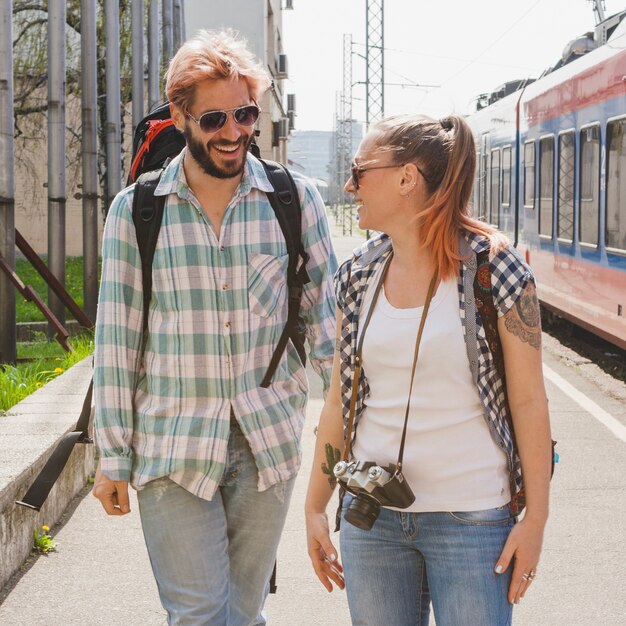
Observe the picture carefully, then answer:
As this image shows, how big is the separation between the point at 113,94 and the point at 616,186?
6.09 metres

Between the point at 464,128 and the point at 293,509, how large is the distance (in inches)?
161

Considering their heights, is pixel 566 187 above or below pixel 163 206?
above

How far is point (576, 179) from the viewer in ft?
41.5

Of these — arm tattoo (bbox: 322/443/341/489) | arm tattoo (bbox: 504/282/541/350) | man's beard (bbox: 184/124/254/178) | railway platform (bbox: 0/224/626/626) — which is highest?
man's beard (bbox: 184/124/254/178)

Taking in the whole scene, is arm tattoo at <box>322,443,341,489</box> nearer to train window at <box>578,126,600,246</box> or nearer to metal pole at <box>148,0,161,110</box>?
train window at <box>578,126,600,246</box>

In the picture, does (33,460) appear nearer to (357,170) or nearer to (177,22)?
(357,170)

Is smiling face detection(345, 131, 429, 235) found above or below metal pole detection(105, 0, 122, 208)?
below

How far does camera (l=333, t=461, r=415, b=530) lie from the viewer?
2459mm

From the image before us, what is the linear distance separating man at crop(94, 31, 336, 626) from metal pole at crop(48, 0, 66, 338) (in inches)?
352

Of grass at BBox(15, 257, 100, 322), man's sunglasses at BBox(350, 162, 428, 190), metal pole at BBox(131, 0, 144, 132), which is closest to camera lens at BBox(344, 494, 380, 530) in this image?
man's sunglasses at BBox(350, 162, 428, 190)

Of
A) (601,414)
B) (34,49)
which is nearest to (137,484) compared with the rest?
(601,414)

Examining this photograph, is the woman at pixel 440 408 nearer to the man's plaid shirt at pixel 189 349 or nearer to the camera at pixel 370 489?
the camera at pixel 370 489

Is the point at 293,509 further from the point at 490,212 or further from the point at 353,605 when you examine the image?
the point at 490,212

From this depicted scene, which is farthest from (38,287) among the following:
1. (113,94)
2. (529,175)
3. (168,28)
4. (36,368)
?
(36,368)
